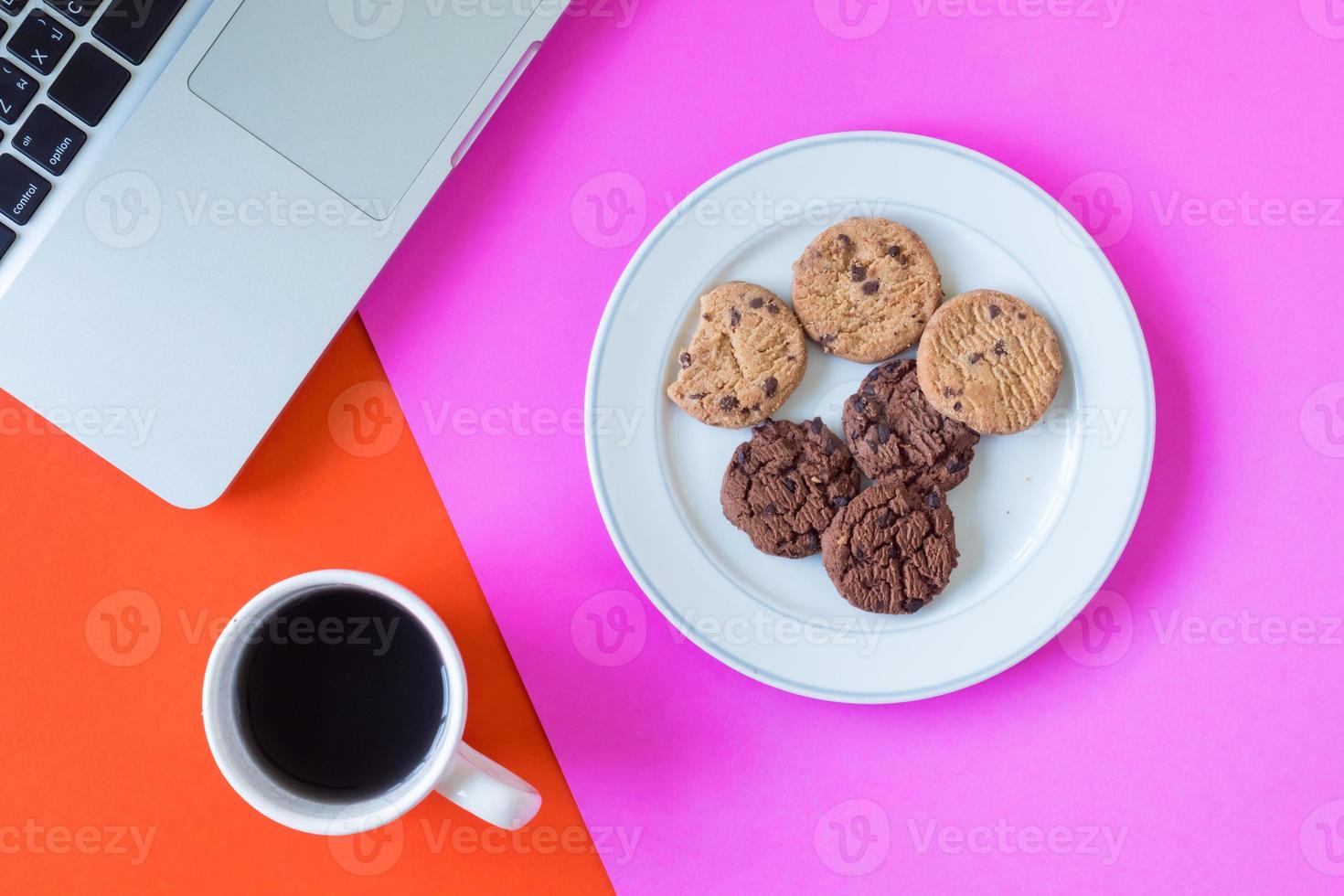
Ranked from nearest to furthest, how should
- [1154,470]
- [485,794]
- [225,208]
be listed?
[485,794], [225,208], [1154,470]

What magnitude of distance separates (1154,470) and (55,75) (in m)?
1.31

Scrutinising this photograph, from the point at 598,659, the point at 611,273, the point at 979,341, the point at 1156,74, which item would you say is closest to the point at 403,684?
the point at 598,659

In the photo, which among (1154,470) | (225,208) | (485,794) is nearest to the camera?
(485,794)

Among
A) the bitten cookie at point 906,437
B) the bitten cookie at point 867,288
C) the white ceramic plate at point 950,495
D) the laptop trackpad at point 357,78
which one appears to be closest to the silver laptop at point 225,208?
the laptop trackpad at point 357,78

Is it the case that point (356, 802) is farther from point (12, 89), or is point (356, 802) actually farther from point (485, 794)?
point (12, 89)

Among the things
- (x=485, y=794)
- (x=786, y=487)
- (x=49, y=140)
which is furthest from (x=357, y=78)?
(x=485, y=794)

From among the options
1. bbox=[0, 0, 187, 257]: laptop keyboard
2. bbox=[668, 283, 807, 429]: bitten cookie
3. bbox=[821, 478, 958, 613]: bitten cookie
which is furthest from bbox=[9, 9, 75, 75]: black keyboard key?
bbox=[821, 478, 958, 613]: bitten cookie

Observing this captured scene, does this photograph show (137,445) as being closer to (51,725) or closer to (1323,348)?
(51,725)

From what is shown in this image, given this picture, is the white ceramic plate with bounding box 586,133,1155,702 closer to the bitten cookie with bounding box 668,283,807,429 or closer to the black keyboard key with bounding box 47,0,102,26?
the bitten cookie with bounding box 668,283,807,429

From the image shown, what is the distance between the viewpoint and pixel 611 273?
1176 mm

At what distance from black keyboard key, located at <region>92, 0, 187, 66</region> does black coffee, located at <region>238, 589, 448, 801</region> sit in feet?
1.96

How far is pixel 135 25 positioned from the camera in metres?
0.98

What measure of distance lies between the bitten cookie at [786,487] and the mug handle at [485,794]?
37 centimetres

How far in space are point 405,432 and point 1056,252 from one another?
0.80 meters
